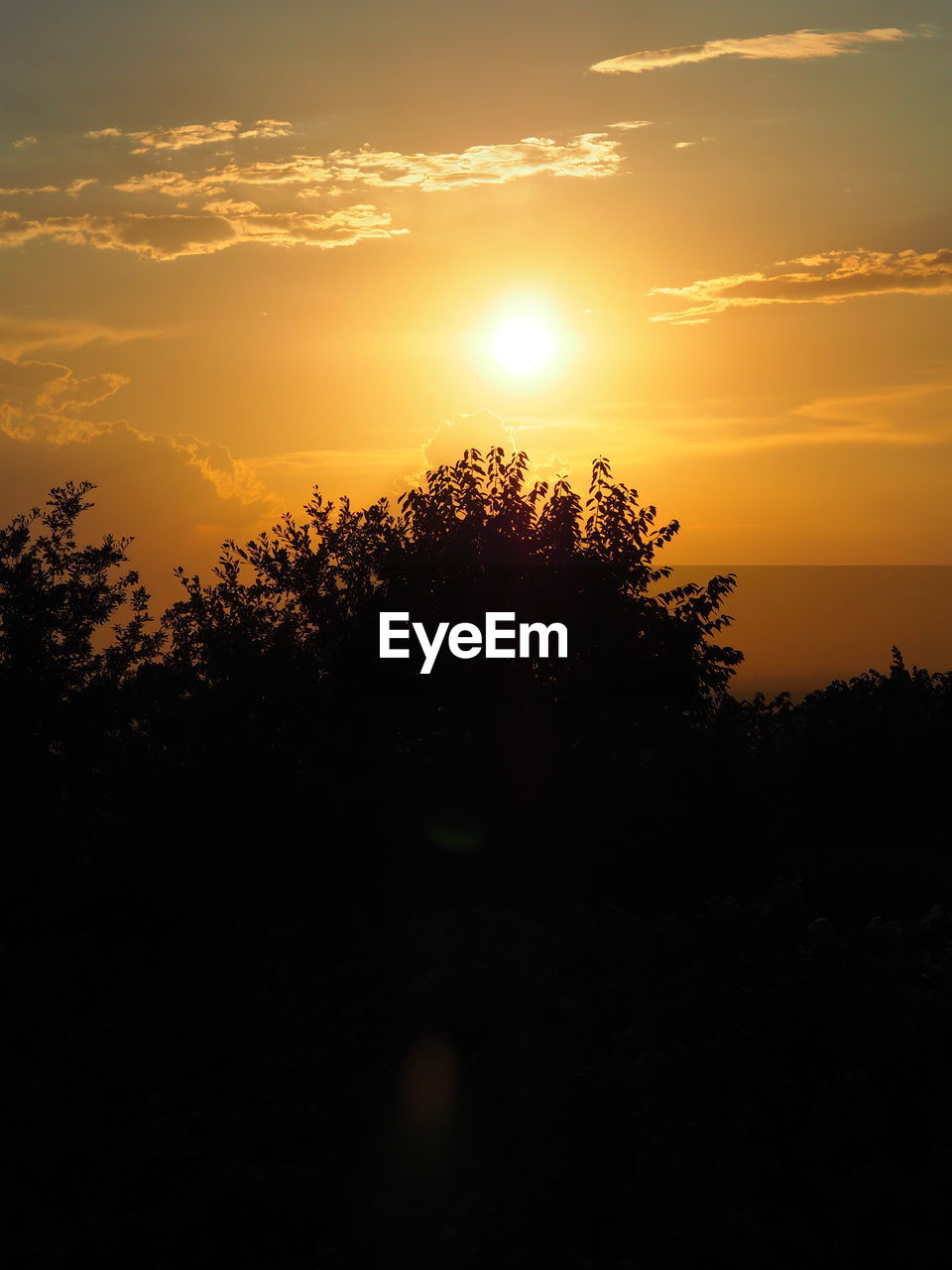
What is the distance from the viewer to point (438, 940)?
16844 millimetres

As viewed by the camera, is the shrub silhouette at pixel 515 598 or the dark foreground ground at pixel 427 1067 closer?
the dark foreground ground at pixel 427 1067

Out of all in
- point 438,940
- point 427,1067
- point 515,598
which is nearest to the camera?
point 427,1067

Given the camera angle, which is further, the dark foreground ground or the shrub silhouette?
the shrub silhouette

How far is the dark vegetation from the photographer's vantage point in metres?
11.9

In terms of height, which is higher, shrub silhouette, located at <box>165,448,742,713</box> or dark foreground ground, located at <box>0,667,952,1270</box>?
shrub silhouette, located at <box>165,448,742,713</box>

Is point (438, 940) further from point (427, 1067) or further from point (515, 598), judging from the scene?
point (515, 598)

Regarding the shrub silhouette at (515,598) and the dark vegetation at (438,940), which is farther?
the shrub silhouette at (515,598)

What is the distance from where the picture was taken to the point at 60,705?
35.1 meters

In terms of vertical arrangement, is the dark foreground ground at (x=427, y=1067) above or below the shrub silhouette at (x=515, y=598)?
below

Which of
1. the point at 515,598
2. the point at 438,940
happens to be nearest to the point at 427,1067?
the point at 438,940

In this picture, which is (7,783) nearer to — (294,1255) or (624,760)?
(624,760)

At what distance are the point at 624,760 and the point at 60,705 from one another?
55.9 feet

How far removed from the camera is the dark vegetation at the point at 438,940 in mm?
11930

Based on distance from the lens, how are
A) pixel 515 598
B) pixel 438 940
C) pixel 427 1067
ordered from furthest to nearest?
pixel 515 598
pixel 438 940
pixel 427 1067
